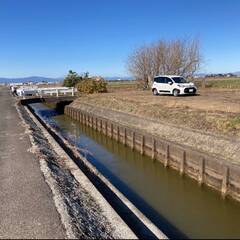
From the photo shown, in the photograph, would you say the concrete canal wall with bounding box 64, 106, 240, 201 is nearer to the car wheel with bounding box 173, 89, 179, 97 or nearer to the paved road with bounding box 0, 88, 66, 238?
the paved road with bounding box 0, 88, 66, 238

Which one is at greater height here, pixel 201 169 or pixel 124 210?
pixel 124 210

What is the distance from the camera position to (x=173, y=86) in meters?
32.8

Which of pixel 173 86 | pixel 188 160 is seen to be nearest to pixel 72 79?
pixel 173 86

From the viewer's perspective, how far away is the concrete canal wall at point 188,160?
11.9 m

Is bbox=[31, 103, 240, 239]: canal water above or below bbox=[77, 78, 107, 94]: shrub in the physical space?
below

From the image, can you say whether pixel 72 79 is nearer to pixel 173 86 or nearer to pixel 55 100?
Answer: pixel 55 100

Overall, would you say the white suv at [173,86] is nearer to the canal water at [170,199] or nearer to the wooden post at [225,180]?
the canal water at [170,199]

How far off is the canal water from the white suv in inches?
523

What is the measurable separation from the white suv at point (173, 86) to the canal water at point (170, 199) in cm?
1329

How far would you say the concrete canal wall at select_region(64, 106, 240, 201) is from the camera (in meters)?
11.9

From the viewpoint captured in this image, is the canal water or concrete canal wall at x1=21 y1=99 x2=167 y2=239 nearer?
concrete canal wall at x1=21 y1=99 x2=167 y2=239

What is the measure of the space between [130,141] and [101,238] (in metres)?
15.5

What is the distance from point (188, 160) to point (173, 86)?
18.8 metres

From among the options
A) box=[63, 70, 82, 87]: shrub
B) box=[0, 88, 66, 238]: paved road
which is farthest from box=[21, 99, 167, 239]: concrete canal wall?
box=[63, 70, 82, 87]: shrub
